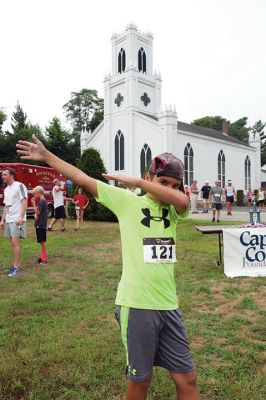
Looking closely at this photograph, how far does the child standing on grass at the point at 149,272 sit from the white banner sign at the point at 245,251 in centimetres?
577

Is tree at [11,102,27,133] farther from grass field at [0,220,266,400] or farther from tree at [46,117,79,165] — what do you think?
grass field at [0,220,266,400]

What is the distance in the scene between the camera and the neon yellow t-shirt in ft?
7.79

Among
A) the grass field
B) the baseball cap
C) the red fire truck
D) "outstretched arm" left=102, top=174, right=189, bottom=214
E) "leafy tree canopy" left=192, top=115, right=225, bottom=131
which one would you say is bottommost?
the grass field

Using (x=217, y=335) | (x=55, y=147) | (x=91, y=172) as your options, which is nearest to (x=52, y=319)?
(x=217, y=335)

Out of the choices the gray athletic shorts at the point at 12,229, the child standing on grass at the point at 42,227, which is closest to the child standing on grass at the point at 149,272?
the gray athletic shorts at the point at 12,229

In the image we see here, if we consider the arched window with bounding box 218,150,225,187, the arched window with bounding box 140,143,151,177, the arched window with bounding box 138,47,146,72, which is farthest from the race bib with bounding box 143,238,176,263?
the arched window with bounding box 218,150,225,187

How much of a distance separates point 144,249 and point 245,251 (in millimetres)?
6152

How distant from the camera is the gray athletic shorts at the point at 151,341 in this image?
91.0 inches

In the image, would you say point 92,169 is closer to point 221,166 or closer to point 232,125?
point 221,166

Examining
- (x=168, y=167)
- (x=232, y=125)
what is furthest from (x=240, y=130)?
(x=168, y=167)

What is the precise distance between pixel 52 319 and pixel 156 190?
353 cm

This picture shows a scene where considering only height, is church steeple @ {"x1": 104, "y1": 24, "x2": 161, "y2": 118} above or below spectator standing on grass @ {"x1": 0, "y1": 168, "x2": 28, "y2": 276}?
above

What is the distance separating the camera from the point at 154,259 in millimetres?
2414

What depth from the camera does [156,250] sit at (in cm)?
242
